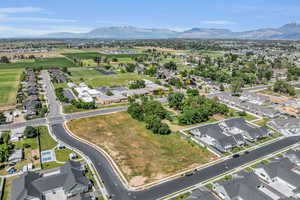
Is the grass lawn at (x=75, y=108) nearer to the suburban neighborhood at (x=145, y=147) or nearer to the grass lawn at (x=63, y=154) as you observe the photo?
the suburban neighborhood at (x=145, y=147)

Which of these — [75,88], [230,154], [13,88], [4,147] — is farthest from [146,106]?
[13,88]

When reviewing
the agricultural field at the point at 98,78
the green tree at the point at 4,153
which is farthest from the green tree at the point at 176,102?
the green tree at the point at 4,153

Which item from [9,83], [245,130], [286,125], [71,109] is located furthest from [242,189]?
[9,83]

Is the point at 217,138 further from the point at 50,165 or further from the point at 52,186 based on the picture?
the point at 50,165

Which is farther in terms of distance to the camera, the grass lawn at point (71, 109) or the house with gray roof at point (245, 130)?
the grass lawn at point (71, 109)

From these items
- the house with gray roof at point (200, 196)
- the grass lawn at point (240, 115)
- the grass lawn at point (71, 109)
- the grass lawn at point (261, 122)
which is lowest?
the house with gray roof at point (200, 196)
